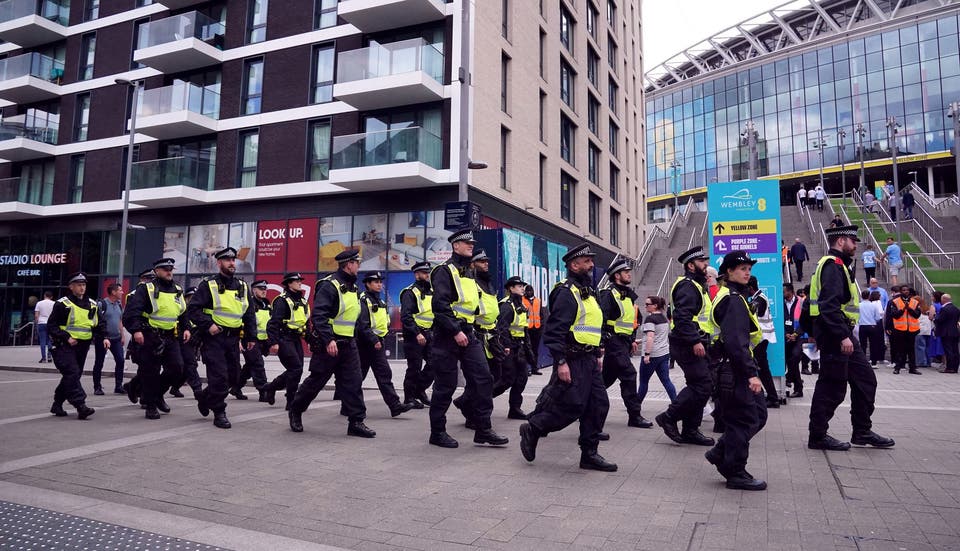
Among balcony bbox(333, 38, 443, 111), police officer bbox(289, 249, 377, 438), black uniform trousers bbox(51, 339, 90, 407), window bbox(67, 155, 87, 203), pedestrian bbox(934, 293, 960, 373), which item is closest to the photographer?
police officer bbox(289, 249, 377, 438)

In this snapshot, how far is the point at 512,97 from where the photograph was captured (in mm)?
23203

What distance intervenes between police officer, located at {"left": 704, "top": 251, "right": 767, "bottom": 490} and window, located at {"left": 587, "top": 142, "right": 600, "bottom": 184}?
1086 inches

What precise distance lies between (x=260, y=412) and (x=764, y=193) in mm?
8028

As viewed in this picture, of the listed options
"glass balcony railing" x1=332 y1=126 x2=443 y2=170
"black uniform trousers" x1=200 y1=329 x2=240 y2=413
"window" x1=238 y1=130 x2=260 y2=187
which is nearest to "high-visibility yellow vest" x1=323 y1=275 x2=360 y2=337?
"black uniform trousers" x1=200 y1=329 x2=240 y2=413

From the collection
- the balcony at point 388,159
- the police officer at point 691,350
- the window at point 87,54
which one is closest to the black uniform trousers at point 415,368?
the police officer at point 691,350

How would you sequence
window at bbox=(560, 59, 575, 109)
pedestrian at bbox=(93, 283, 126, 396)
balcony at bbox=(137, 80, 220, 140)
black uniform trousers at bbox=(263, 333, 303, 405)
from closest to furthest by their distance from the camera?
black uniform trousers at bbox=(263, 333, 303, 405)
pedestrian at bbox=(93, 283, 126, 396)
balcony at bbox=(137, 80, 220, 140)
window at bbox=(560, 59, 575, 109)

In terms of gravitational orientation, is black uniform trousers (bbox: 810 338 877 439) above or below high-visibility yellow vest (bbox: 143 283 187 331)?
below

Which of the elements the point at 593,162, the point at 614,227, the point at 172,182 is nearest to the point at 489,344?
the point at 172,182

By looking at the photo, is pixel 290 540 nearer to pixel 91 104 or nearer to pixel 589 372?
pixel 589 372

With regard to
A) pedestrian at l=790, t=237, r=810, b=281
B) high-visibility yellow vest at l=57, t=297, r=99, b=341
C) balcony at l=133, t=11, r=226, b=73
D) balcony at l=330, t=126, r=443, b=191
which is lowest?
high-visibility yellow vest at l=57, t=297, r=99, b=341

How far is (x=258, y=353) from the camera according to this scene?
10273 mm

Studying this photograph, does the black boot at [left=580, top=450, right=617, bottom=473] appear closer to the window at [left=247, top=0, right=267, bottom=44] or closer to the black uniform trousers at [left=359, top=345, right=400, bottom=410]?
the black uniform trousers at [left=359, top=345, right=400, bottom=410]

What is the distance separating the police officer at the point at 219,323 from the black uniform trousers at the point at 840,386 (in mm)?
6457

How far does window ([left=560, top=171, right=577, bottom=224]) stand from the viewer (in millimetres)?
28312
